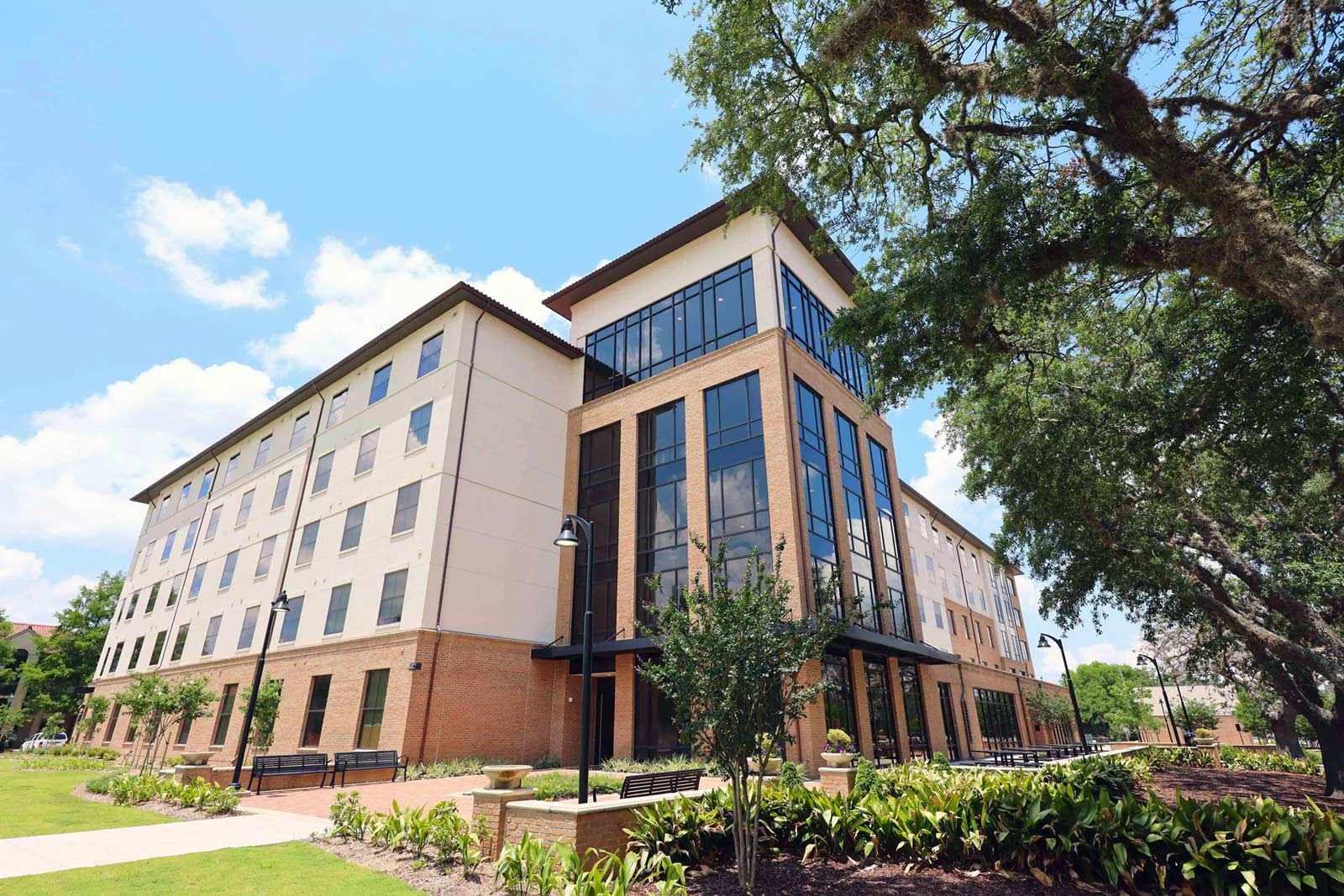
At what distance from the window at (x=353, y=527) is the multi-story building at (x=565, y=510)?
105mm

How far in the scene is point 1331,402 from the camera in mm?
10797

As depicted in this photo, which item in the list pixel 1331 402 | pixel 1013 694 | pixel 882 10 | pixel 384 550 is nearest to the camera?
pixel 882 10

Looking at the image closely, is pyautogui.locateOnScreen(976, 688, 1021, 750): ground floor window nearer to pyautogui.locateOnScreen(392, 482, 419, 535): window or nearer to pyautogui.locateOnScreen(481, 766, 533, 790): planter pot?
pyautogui.locateOnScreen(392, 482, 419, 535): window

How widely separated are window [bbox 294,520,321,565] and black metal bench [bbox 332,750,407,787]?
434 inches

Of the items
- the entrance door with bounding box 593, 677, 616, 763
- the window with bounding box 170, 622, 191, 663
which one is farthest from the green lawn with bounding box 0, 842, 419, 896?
the window with bounding box 170, 622, 191, 663

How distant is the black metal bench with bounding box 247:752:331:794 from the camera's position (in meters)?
16.7

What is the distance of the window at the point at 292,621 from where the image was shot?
25.9m

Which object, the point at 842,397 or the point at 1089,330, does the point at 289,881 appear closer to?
the point at 1089,330

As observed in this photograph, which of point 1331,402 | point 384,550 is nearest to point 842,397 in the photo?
point 1331,402

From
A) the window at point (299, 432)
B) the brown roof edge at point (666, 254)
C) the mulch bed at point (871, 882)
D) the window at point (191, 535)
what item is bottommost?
the mulch bed at point (871, 882)

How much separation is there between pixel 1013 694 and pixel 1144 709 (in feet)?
131

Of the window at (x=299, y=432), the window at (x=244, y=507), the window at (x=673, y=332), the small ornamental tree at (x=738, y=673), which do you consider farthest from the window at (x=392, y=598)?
the small ornamental tree at (x=738, y=673)

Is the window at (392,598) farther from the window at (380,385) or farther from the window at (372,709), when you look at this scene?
the window at (380,385)

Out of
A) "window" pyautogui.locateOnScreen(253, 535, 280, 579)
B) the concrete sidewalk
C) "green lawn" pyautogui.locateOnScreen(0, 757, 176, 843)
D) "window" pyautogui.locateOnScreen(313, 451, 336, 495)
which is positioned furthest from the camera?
"window" pyautogui.locateOnScreen(253, 535, 280, 579)
